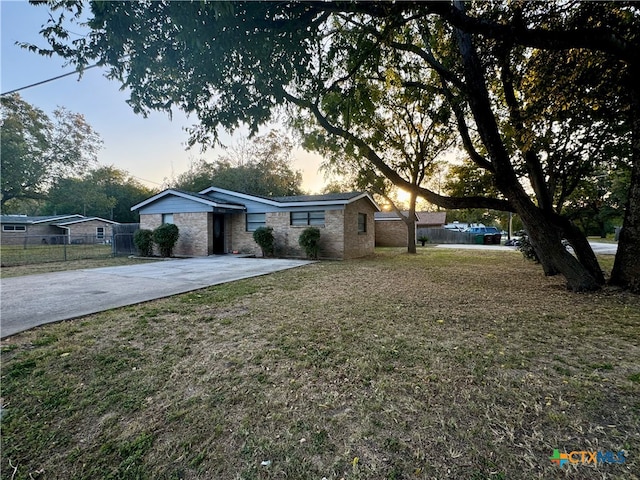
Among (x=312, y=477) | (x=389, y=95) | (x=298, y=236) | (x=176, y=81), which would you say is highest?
(x=389, y=95)

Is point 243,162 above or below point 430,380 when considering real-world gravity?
above

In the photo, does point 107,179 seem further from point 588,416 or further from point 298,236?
point 588,416

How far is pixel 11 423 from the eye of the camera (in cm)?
212

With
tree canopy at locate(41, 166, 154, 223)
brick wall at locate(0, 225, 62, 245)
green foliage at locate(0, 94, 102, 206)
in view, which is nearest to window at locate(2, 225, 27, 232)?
brick wall at locate(0, 225, 62, 245)

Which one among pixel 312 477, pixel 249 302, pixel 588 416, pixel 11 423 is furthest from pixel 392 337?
pixel 11 423

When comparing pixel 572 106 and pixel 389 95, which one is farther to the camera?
pixel 389 95

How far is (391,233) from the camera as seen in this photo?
2475 cm

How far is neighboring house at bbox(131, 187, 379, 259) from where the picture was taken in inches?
524

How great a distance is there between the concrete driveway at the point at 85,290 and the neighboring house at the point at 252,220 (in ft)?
15.2

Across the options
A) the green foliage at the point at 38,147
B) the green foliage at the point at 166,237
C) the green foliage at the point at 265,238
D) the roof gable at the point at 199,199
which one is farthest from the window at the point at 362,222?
the green foliage at the point at 38,147

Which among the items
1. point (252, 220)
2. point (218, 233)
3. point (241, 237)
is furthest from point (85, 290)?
point (218, 233)

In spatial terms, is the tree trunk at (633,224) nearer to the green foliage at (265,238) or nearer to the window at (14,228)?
the green foliage at (265,238)

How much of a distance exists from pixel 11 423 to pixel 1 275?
30.8 ft

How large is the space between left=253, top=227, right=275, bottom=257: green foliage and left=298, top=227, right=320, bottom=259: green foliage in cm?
158
